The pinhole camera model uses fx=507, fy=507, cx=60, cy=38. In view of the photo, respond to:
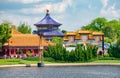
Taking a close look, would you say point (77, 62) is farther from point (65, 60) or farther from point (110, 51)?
point (110, 51)

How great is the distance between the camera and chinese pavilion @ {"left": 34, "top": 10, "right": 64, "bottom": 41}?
136875 mm

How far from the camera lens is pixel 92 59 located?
104 m

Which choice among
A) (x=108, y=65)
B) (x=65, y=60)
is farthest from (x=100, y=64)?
(x=65, y=60)

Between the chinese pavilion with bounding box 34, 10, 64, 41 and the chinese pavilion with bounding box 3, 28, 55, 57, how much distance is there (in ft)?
56.5

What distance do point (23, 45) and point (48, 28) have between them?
73.0 ft

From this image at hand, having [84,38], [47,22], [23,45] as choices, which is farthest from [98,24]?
[23,45]

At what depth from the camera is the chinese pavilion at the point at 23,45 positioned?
11606 centimetres

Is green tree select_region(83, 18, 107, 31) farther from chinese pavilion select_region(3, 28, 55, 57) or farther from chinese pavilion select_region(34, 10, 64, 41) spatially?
chinese pavilion select_region(3, 28, 55, 57)

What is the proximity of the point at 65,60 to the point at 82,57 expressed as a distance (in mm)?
3490

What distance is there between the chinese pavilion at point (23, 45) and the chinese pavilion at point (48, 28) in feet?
56.5

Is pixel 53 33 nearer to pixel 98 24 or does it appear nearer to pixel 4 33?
pixel 4 33

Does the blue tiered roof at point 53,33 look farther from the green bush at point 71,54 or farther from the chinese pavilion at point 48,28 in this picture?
the green bush at point 71,54

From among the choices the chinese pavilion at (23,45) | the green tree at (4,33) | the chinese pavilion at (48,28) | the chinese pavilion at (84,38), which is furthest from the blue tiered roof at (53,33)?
the green tree at (4,33)

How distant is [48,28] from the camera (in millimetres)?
137875
